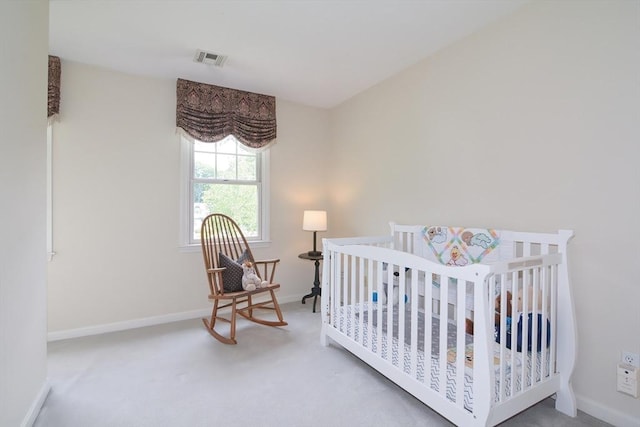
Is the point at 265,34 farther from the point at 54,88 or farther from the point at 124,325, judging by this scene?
the point at 124,325

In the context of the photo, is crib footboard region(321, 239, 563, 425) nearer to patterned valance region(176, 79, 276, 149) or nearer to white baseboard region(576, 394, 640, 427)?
white baseboard region(576, 394, 640, 427)

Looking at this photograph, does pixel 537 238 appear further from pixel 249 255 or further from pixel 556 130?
pixel 249 255

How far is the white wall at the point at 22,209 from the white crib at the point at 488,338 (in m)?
1.78

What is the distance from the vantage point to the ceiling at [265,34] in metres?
2.00

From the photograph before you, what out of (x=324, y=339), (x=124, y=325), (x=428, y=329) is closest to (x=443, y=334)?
(x=428, y=329)

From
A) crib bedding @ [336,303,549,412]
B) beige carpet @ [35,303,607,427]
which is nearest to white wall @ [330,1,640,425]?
crib bedding @ [336,303,549,412]

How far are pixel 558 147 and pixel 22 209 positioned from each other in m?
2.81

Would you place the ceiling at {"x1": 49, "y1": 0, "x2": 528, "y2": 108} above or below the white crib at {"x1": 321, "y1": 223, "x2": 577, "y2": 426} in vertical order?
above

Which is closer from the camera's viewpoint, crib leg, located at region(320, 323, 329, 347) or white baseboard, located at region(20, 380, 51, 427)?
white baseboard, located at region(20, 380, 51, 427)

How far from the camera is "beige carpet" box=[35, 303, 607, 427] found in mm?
1652

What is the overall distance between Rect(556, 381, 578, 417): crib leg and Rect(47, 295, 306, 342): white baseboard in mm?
2908

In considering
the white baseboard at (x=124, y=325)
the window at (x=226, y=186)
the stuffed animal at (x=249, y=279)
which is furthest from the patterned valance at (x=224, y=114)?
the white baseboard at (x=124, y=325)

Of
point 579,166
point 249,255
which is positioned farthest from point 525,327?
point 249,255

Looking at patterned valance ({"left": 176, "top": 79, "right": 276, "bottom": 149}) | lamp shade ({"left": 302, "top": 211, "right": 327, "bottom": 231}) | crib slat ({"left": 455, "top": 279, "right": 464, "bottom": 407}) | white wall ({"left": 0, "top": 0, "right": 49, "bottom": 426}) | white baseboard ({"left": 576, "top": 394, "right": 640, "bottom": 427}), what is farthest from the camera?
lamp shade ({"left": 302, "top": 211, "right": 327, "bottom": 231})
